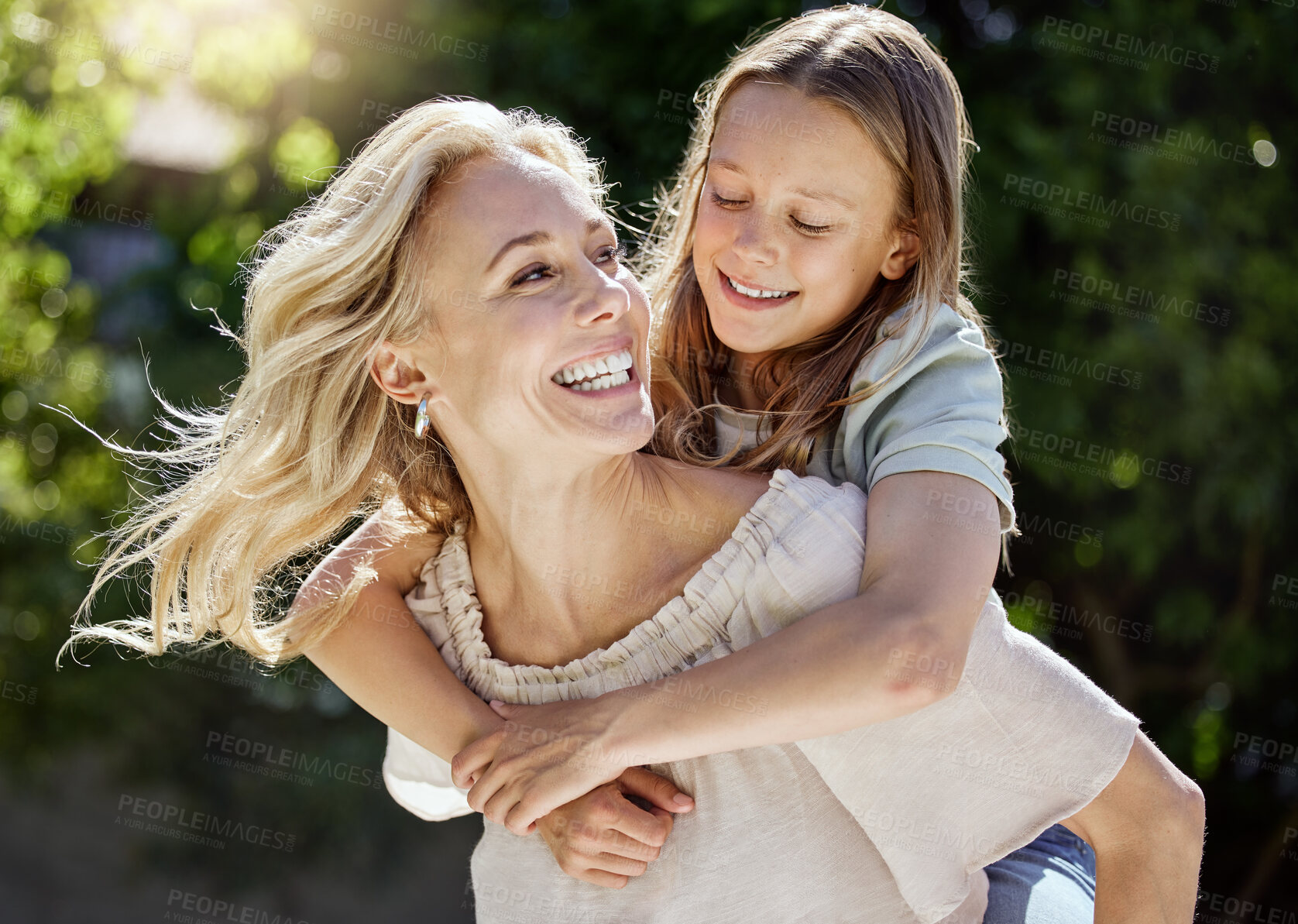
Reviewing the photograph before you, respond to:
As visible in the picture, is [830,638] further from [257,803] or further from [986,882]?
[257,803]

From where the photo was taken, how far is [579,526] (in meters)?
1.90

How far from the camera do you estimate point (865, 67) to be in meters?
1.99

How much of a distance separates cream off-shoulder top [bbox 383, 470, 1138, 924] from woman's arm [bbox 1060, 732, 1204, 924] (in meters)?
0.06

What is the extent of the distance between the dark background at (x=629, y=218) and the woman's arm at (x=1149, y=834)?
1955 mm

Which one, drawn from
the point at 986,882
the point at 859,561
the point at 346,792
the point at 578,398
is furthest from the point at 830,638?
the point at 346,792

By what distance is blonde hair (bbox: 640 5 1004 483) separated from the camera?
197cm

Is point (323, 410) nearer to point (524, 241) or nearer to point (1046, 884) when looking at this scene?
point (524, 241)

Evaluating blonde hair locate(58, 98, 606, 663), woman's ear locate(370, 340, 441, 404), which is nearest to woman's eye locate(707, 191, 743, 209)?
blonde hair locate(58, 98, 606, 663)

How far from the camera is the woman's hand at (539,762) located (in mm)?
1667

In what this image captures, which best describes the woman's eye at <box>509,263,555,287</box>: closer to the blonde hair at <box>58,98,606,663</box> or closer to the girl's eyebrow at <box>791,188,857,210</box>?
the blonde hair at <box>58,98,606,663</box>

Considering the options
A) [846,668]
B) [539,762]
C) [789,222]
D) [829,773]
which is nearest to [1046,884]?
[829,773]

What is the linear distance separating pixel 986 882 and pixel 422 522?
1.19m

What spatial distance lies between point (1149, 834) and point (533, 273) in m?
1.26

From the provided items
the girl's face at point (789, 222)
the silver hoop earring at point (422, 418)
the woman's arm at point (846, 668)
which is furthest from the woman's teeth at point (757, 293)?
the silver hoop earring at point (422, 418)
